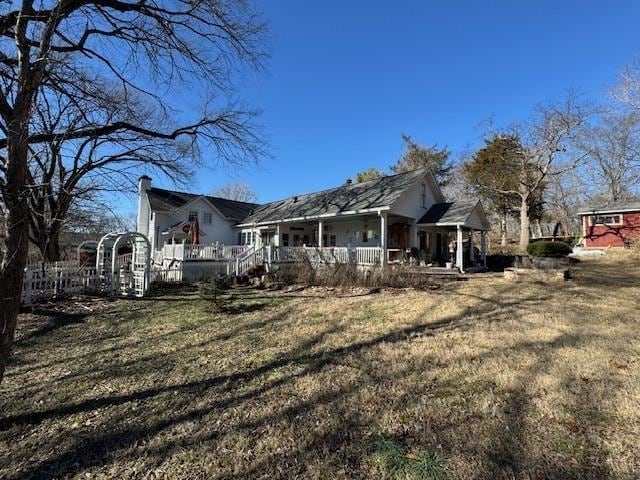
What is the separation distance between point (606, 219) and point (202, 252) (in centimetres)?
3053

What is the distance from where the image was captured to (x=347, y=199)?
19625 millimetres

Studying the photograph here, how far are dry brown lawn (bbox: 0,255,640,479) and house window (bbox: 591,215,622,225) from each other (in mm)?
24624

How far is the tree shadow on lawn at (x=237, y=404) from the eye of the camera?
307cm

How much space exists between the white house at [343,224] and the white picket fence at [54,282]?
4384 mm

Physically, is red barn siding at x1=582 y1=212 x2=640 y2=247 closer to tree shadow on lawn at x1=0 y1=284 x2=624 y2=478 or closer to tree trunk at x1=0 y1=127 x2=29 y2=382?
tree shadow on lawn at x1=0 y1=284 x2=624 y2=478

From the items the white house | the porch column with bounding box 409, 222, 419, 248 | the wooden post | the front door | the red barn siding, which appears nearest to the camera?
the white house

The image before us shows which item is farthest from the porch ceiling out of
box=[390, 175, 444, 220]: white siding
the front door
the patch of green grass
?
the patch of green grass

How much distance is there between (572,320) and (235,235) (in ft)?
79.8

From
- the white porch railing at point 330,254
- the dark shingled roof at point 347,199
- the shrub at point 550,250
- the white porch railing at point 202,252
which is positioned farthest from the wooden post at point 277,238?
the shrub at point 550,250

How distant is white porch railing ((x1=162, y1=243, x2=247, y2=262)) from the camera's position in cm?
1582

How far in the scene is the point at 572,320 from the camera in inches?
272

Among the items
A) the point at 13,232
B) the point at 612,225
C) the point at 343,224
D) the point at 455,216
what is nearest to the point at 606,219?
the point at 612,225

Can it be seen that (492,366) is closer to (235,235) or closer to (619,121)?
(235,235)

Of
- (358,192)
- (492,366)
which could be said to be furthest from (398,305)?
(358,192)
